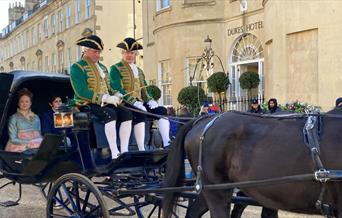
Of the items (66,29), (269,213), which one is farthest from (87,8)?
(269,213)

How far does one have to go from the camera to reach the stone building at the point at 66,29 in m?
34.0

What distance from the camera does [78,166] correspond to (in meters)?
5.95

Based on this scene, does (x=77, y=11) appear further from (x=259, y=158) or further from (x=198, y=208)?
(x=259, y=158)

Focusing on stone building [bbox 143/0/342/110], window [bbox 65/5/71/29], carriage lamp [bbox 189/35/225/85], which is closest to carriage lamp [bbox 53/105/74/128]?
stone building [bbox 143/0/342/110]

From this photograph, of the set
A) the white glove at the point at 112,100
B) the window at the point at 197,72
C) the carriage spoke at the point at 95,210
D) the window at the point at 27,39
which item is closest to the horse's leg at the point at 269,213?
the carriage spoke at the point at 95,210

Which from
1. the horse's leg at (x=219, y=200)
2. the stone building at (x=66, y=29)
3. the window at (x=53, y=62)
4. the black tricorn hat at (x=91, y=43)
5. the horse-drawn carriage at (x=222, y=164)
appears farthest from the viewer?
the window at (x=53, y=62)

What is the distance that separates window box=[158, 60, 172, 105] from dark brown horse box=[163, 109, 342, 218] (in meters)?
17.1

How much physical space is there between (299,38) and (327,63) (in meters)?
1.45

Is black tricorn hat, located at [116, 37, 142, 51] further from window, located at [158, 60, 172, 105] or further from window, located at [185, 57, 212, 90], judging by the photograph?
window, located at [158, 60, 172, 105]

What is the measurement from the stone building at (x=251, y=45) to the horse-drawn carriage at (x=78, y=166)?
7758 millimetres

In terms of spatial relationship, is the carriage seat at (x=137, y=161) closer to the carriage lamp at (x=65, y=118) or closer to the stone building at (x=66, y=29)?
the carriage lamp at (x=65, y=118)

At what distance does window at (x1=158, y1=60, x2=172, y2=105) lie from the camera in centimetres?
2189

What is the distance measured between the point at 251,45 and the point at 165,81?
497cm

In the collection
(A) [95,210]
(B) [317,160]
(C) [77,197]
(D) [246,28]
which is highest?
(D) [246,28]
